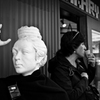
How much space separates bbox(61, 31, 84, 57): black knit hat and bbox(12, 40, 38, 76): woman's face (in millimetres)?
504

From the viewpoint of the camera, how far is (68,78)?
1261mm

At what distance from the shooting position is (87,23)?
327 centimetres

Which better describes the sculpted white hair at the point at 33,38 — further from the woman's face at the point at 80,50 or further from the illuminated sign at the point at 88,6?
the illuminated sign at the point at 88,6

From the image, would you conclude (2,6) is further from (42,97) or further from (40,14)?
(42,97)

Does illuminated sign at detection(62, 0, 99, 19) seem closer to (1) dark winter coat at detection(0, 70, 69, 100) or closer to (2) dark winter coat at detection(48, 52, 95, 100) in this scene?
(2) dark winter coat at detection(48, 52, 95, 100)

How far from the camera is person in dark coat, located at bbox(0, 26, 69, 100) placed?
3.07ft

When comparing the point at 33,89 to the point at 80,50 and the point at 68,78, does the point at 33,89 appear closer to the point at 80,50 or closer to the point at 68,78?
the point at 68,78

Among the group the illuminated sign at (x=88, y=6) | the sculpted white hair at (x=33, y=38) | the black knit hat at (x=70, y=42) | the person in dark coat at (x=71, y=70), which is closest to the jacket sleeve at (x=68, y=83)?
the person in dark coat at (x=71, y=70)

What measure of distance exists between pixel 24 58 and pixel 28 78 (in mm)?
150

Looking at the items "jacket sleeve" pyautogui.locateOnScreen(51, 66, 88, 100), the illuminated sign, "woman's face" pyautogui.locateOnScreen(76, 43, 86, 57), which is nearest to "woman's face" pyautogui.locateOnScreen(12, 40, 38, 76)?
"jacket sleeve" pyautogui.locateOnScreen(51, 66, 88, 100)

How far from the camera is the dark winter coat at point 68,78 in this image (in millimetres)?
1207

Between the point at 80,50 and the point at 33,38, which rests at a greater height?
the point at 33,38

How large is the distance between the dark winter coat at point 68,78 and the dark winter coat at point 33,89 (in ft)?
0.76

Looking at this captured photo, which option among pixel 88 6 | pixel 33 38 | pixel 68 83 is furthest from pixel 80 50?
pixel 88 6
